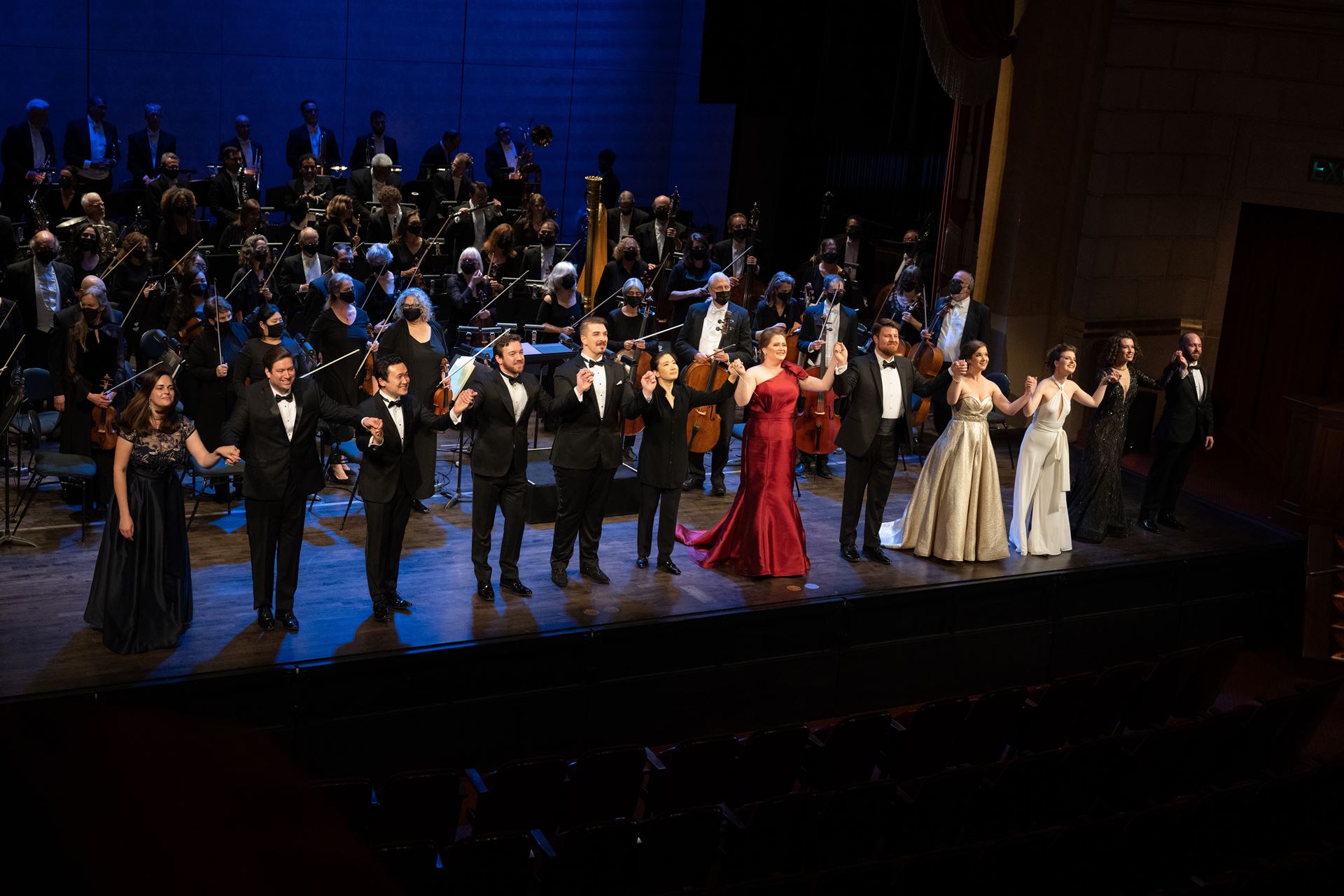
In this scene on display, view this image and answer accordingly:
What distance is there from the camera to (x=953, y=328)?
916cm

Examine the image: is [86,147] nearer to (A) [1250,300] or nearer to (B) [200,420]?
(B) [200,420]

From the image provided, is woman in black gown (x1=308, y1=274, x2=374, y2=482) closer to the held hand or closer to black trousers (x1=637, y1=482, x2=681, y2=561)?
the held hand

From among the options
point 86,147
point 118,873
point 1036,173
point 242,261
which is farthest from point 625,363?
point 118,873

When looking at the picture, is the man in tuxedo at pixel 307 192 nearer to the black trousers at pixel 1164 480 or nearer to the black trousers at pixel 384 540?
the black trousers at pixel 384 540

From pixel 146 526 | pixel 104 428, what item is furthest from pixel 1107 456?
pixel 104 428

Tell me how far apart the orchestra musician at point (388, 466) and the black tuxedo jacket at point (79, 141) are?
5855 mm

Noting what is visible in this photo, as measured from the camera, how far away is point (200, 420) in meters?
7.35

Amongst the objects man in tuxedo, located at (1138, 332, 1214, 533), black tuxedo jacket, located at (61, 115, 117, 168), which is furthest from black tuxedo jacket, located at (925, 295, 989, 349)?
black tuxedo jacket, located at (61, 115, 117, 168)

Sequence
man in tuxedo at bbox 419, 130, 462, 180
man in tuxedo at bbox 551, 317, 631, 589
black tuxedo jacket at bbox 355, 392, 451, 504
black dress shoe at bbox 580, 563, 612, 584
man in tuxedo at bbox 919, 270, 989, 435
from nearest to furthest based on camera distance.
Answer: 1. black tuxedo jacket at bbox 355, 392, 451, 504
2. man in tuxedo at bbox 551, 317, 631, 589
3. black dress shoe at bbox 580, 563, 612, 584
4. man in tuxedo at bbox 919, 270, 989, 435
5. man in tuxedo at bbox 419, 130, 462, 180

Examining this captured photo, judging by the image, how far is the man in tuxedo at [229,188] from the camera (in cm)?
1002

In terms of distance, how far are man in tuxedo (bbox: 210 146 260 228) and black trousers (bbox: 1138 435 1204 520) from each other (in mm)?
6707

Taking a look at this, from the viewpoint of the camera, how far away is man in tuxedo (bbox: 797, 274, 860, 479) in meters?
8.65

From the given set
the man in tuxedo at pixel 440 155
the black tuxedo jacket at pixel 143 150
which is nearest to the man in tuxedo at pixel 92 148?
the black tuxedo jacket at pixel 143 150

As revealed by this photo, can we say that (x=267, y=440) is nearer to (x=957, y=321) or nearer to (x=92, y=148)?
(x=957, y=321)
